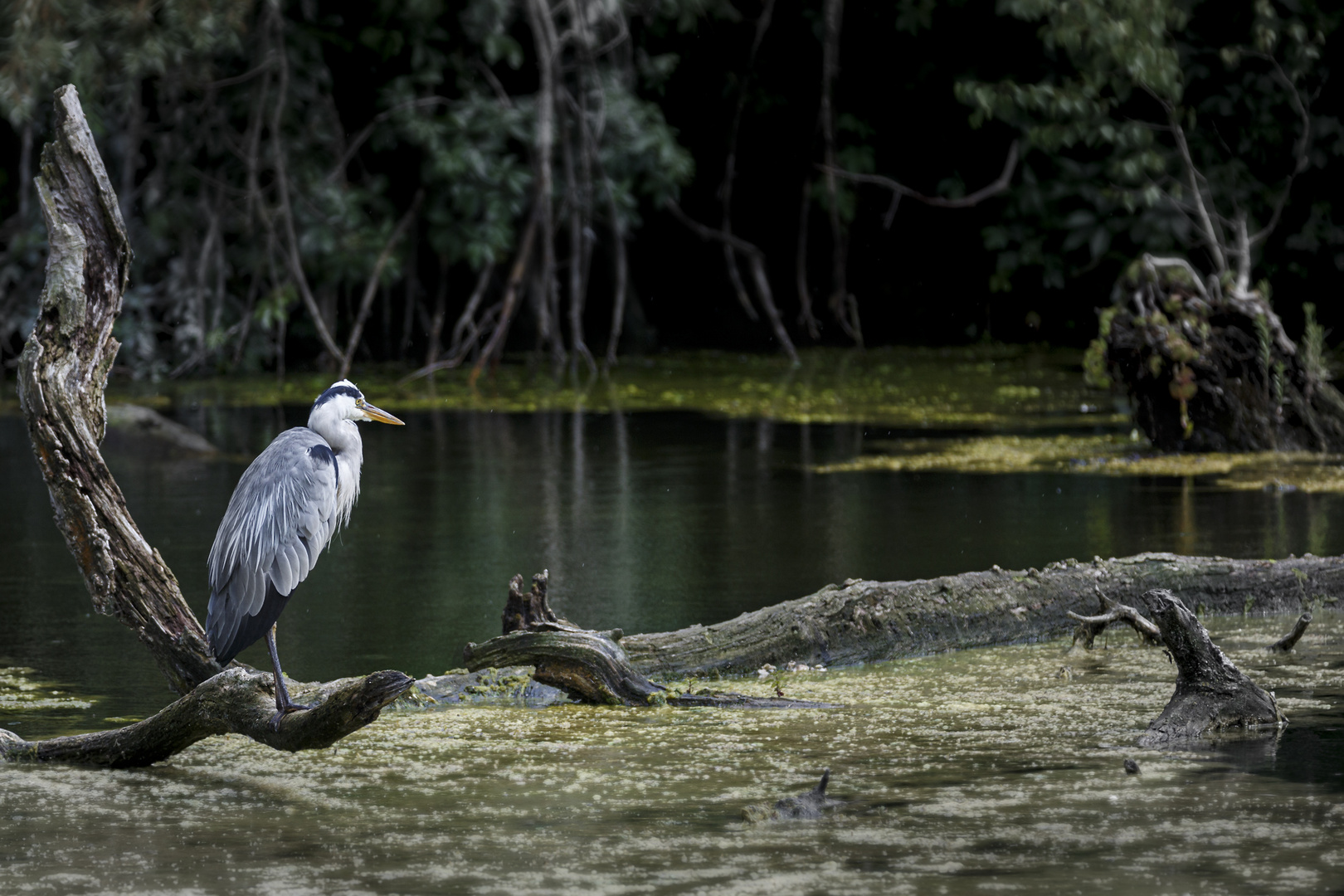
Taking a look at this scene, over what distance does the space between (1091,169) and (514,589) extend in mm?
14093

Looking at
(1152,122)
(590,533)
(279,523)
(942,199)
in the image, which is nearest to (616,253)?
(942,199)

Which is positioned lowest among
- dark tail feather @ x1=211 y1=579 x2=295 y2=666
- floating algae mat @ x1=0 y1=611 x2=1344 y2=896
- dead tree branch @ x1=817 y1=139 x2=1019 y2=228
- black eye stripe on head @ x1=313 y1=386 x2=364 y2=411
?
floating algae mat @ x1=0 y1=611 x2=1344 y2=896

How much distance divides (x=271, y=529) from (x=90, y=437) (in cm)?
53

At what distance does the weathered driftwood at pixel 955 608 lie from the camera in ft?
17.3

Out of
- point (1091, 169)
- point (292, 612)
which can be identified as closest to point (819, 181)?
point (1091, 169)

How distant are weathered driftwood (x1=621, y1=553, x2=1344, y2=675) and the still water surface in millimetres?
113

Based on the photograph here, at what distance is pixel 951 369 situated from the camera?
15.8 meters

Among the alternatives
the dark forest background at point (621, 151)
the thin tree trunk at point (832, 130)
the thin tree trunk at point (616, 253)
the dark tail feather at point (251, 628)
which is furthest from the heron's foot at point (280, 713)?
the thin tree trunk at point (832, 130)

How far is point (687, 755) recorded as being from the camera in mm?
4453

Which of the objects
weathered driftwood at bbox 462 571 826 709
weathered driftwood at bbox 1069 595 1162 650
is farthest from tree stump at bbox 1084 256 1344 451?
weathered driftwood at bbox 462 571 826 709

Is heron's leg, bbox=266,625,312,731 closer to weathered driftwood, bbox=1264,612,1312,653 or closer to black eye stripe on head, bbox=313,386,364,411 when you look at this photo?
black eye stripe on head, bbox=313,386,364,411

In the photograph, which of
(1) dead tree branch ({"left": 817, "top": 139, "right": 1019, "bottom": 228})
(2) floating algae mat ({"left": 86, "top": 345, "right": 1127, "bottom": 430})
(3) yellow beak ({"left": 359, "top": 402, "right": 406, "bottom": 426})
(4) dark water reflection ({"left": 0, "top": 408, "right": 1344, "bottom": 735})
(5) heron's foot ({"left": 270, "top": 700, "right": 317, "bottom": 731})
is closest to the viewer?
(5) heron's foot ({"left": 270, "top": 700, "right": 317, "bottom": 731})

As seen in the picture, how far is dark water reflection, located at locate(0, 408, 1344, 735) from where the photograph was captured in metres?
6.24

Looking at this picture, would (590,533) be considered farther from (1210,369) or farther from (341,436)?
(1210,369)
